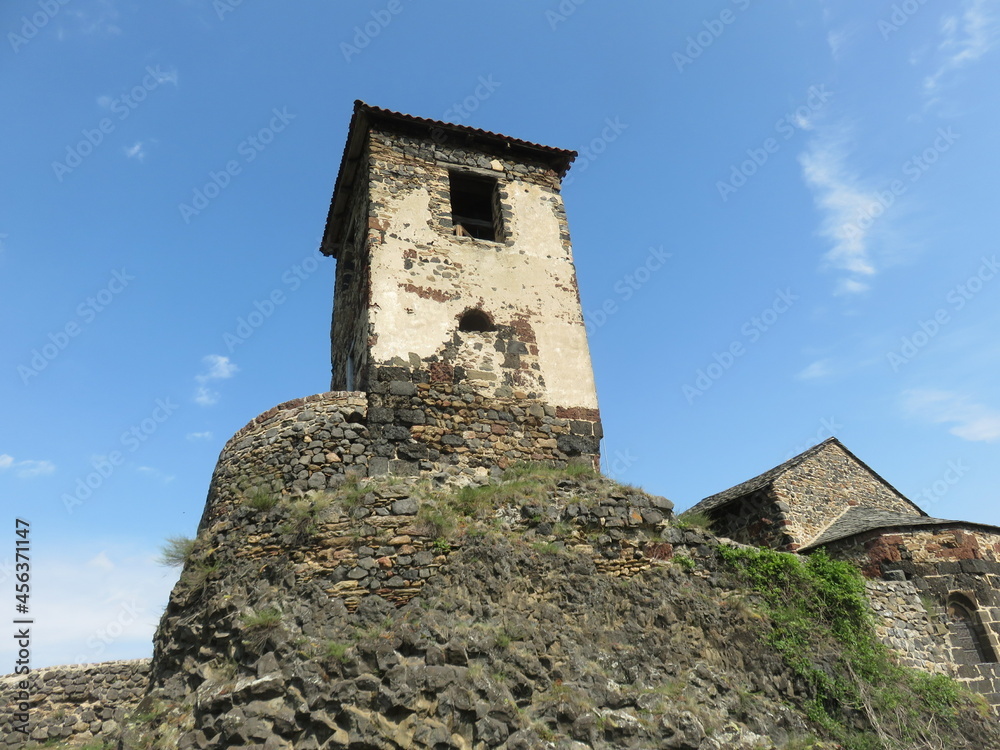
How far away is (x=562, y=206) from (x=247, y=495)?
27.6ft

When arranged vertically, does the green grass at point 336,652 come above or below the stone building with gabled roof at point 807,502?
below

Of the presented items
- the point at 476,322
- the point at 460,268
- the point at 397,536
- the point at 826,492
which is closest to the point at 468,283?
the point at 460,268

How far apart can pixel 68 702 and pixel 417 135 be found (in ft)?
42.5

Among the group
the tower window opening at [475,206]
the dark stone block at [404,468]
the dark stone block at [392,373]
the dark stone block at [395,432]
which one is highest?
the tower window opening at [475,206]

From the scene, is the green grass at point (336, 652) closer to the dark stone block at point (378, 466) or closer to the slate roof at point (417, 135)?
the dark stone block at point (378, 466)

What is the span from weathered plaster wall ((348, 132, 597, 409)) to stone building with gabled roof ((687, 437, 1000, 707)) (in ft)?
19.3

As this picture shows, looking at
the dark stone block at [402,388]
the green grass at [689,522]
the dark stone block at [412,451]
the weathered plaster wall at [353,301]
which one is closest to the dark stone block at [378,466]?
the dark stone block at [412,451]

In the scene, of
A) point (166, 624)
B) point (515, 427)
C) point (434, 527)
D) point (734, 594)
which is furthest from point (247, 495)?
point (734, 594)

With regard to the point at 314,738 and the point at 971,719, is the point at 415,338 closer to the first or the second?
the point at 314,738

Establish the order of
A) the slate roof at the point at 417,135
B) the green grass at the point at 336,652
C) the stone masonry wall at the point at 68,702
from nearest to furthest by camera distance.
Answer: the green grass at the point at 336,652, the stone masonry wall at the point at 68,702, the slate roof at the point at 417,135

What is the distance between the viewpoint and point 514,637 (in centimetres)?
759

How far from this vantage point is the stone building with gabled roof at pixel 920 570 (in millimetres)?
10180

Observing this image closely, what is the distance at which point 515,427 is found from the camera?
35.2 ft

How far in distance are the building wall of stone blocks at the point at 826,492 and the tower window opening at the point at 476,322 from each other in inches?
349
